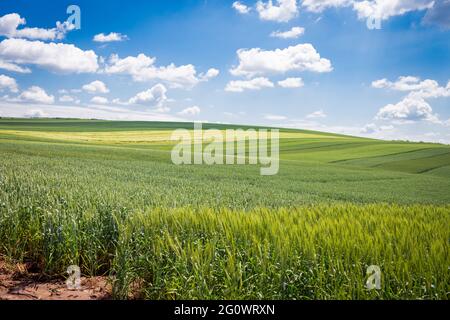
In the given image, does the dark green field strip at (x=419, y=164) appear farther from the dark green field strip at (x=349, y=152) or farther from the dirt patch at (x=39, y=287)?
the dirt patch at (x=39, y=287)

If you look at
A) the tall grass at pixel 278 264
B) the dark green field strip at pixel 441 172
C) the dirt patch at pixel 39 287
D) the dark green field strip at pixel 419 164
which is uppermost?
the tall grass at pixel 278 264

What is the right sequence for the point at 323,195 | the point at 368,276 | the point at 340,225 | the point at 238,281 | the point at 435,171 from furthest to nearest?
1. the point at 435,171
2. the point at 323,195
3. the point at 340,225
4. the point at 238,281
5. the point at 368,276

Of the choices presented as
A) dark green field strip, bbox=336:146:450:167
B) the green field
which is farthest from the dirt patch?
dark green field strip, bbox=336:146:450:167

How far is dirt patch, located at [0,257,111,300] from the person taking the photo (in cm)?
611

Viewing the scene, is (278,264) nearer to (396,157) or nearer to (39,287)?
(39,287)

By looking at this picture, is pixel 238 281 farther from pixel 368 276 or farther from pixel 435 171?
pixel 435 171

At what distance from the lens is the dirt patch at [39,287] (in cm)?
611

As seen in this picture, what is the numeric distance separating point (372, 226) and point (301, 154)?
189 feet

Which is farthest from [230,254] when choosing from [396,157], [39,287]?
[396,157]

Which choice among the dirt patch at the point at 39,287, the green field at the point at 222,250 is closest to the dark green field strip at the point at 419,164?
the green field at the point at 222,250

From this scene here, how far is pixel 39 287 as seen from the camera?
6566mm

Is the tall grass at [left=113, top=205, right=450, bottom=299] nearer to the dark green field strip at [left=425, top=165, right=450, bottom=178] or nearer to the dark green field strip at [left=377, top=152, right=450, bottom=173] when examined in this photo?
the dark green field strip at [left=425, top=165, right=450, bottom=178]
